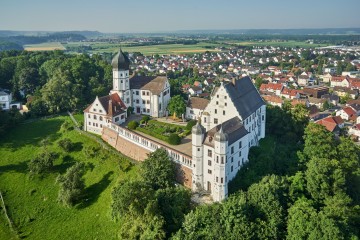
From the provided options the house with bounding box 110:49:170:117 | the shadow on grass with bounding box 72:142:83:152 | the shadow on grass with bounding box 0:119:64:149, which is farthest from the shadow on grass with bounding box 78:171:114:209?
the house with bounding box 110:49:170:117

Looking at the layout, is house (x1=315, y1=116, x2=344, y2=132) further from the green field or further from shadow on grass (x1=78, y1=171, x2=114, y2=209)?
shadow on grass (x1=78, y1=171, x2=114, y2=209)

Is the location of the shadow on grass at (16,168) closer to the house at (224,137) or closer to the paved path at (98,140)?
the paved path at (98,140)

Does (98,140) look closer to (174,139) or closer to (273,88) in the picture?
(174,139)

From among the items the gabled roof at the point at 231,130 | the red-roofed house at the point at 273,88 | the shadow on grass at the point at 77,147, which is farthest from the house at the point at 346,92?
the shadow on grass at the point at 77,147

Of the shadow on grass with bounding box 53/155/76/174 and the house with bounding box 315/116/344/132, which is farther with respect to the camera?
the house with bounding box 315/116/344/132

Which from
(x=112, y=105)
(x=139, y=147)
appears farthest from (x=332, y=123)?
(x=112, y=105)

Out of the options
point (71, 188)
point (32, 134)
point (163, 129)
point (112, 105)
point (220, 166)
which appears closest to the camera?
point (220, 166)
